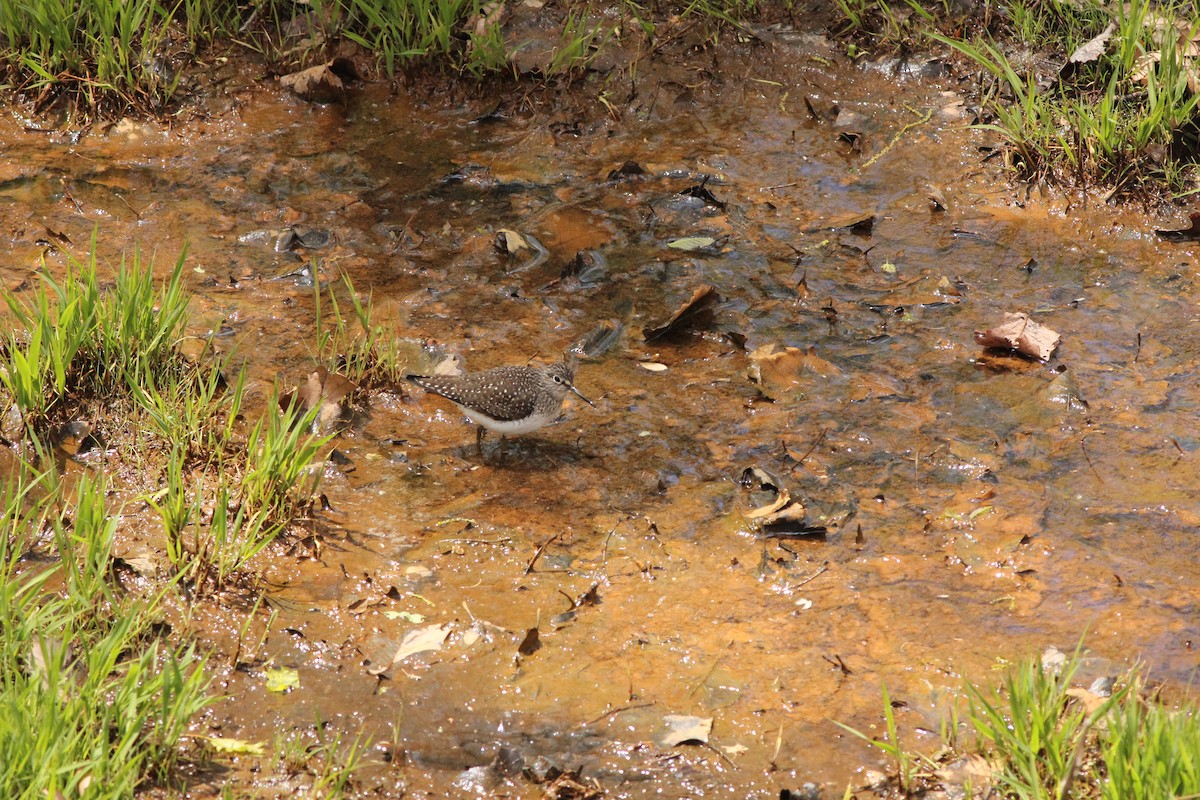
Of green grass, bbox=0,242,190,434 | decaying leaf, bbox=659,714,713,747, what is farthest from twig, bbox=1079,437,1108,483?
green grass, bbox=0,242,190,434

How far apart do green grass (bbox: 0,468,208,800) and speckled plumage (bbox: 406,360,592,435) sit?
183cm

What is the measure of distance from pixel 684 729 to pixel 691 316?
10.0 ft

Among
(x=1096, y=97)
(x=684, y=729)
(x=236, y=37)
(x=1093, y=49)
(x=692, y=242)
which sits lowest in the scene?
(x=684, y=729)

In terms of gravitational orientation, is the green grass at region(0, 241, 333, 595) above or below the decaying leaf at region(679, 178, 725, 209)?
below

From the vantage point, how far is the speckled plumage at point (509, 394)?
18.8 ft

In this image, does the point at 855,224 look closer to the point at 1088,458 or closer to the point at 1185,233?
the point at 1185,233

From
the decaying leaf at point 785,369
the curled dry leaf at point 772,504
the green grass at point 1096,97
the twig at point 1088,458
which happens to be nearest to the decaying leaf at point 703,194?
the decaying leaf at point 785,369

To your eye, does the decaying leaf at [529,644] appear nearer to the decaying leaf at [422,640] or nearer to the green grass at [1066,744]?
the decaying leaf at [422,640]

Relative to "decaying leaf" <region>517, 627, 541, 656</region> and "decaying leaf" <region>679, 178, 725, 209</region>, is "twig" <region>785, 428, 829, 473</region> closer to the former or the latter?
"decaying leaf" <region>517, 627, 541, 656</region>

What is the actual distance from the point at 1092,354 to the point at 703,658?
3.33 meters

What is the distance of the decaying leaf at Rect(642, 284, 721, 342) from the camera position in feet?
21.9

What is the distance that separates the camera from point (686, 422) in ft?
20.0

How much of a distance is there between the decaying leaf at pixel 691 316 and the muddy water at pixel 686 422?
0.28 feet

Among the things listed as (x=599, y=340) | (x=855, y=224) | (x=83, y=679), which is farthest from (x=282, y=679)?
(x=855, y=224)
